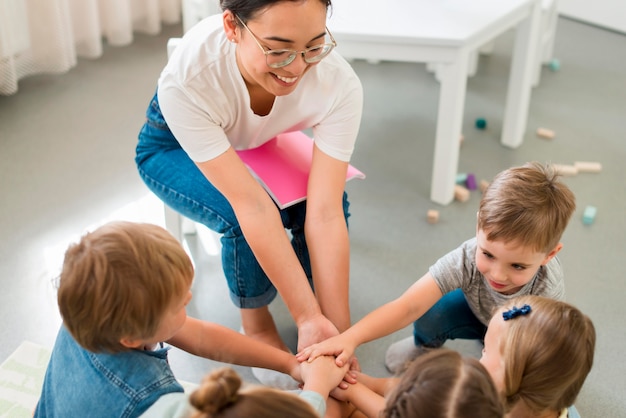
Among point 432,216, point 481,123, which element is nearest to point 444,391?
point 432,216

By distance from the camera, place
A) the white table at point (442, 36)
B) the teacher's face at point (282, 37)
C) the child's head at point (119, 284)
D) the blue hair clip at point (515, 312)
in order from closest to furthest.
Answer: the child's head at point (119, 284), the blue hair clip at point (515, 312), the teacher's face at point (282, 37), the white table at point (442, 36)

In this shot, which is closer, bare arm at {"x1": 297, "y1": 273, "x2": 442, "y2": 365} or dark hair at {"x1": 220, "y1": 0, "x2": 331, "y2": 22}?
dark hair at {"x1": 220, "y1": 0, "x2": 331, "y2": 22}

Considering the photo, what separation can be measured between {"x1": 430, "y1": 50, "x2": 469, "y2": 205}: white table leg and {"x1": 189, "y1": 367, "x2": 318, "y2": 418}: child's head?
1.25 metres

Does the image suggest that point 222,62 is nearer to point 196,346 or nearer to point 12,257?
point 196,346

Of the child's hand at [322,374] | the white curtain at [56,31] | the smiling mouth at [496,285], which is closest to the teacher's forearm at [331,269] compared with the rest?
the child's hand at [322,374]

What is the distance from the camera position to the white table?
182 centimetres

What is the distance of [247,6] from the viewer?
3.87ft

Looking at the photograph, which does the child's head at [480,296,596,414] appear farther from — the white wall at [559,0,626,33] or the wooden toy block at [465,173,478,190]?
the white wall at [559,0,626,33]

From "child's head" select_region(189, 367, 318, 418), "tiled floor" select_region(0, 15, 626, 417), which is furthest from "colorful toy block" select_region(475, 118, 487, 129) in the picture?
"child's head" select_region(189, 367, 318, 418)

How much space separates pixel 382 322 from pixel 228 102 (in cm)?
50

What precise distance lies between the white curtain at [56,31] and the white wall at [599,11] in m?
1.80

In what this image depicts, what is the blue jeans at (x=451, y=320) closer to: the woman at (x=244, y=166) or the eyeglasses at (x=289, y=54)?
the woman at (x=244, y=166)

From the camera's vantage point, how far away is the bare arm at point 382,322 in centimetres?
128

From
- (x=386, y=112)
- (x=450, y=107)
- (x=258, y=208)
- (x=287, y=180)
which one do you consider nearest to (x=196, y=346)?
(x=258, y=208)
